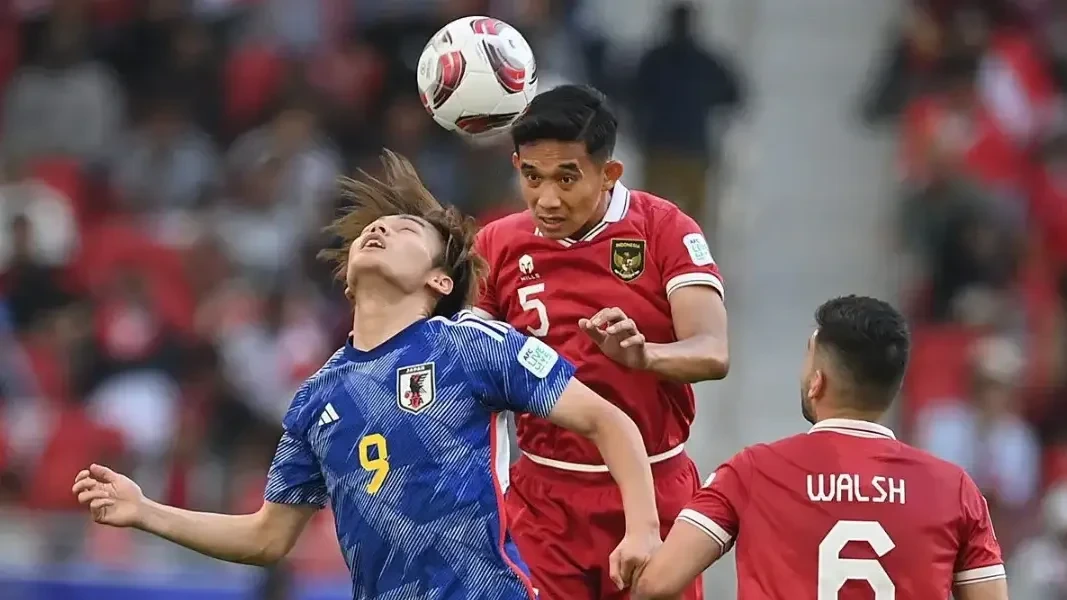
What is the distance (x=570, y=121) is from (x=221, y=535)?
1456mm

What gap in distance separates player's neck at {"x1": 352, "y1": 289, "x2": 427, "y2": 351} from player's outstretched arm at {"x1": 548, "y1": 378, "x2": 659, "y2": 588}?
467mm

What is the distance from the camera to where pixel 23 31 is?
540 inches

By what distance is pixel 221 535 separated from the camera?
17.0 feet

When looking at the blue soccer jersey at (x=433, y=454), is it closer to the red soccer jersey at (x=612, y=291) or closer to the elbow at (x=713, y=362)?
the elbow at (x=713, y=362)

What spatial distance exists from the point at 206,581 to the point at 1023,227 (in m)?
5.21

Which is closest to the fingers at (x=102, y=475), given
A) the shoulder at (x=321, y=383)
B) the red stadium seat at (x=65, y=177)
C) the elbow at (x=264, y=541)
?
the elbow at (x=264, y=541)

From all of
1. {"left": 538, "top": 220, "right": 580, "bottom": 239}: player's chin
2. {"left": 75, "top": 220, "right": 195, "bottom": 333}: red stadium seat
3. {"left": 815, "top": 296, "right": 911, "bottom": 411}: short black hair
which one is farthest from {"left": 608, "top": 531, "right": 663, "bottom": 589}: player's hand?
{"left": 75, "top": 220, "right": 195, "bottom": 333}: red stadium seat

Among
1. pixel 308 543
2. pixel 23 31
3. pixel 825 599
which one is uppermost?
pixel 23 31

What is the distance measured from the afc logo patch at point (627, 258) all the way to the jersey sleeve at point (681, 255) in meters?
0.04

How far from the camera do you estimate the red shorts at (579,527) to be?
5.57 metres

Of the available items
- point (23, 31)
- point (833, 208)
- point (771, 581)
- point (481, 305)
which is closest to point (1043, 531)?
point (833, 208)

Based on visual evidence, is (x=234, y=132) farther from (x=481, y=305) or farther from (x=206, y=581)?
(x=481, y=305)

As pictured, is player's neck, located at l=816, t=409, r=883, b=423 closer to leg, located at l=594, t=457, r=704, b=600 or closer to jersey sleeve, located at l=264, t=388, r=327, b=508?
leg, located at l=594, t=457, r=704, b=600

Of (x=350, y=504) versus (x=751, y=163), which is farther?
(x=751, y=163)
